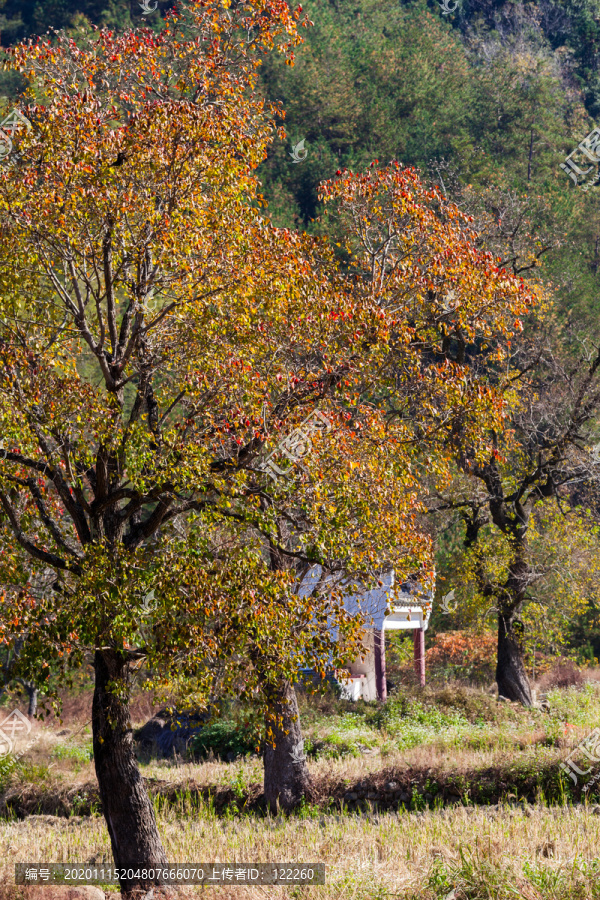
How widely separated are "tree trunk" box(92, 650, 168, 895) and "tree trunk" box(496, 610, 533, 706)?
11.3 m

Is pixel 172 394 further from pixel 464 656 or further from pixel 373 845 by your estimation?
pixel 464 656

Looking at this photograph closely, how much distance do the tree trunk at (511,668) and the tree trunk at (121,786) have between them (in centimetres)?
1133

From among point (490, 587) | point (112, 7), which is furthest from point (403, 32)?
point (490, 587)

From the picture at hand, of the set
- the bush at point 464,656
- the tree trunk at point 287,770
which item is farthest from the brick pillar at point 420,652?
the tree trunk at point 287,770

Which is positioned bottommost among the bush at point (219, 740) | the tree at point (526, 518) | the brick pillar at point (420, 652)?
the bush at point (219, 740)

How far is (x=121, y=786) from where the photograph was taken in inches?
315

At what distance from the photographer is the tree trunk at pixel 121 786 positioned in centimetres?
791

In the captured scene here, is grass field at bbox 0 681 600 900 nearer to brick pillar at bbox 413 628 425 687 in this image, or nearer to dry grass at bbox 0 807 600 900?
dry grass at bbox 0 807 600 900

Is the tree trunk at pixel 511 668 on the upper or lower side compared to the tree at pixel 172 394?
lower

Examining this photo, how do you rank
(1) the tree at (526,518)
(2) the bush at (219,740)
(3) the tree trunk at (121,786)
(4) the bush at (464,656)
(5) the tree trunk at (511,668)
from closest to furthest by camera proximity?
(3) the tree trunk at (121,786) → (2) the bush at (219,740) → (1) the tree at (526,518) → (5) the tree trunk at (511,668) → (4) the bush at (464,656)

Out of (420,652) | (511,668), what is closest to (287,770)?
(511,668)

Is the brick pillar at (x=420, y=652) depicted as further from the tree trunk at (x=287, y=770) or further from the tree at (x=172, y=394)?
the tree at (x=172, y=394)

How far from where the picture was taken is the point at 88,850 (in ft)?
32.6

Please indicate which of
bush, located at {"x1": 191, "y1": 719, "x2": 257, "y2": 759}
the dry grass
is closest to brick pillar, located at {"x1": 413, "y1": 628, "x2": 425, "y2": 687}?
bush, located at {"x1": 191, "y1": 719, "x2": 257, "y2": 759}
